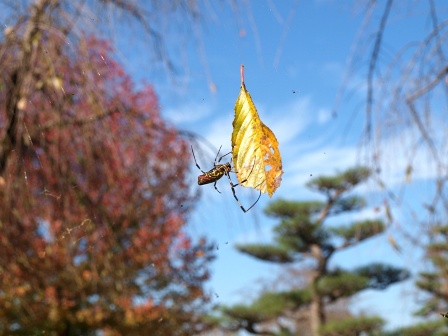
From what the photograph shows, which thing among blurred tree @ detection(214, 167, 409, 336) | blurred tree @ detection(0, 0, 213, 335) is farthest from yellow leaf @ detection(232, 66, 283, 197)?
blurred tree @ detection(214, 167, 409, 336)

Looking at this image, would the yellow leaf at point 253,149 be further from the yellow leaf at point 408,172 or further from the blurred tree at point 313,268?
the blurred tree at point 313,268

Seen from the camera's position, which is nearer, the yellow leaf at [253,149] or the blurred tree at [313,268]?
the yellow leaf at [253,149]

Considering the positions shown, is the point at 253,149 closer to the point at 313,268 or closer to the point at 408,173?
the point at 408,173

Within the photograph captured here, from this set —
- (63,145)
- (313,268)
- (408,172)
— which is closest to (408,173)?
(408,172)

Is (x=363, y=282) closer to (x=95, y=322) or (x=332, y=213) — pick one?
(x=332, y=213)

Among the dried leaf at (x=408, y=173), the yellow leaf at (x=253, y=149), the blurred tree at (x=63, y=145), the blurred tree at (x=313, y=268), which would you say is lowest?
the yellow leaf at (x=253, y=149)

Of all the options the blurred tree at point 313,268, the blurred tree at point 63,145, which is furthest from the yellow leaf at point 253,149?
the blurred tree at point 313,268

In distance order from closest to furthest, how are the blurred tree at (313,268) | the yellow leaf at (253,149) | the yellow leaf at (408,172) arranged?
the yellow leaf at (253,149) < the yellow leaf at (408,172) < the blurred tree at (313,268)
